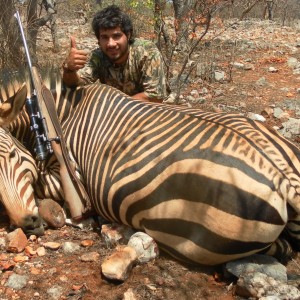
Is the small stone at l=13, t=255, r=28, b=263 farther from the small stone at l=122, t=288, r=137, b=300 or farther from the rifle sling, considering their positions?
the small stone at l=122, t=288, r=137, b=300

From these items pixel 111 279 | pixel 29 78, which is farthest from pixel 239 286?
pixel 29 78

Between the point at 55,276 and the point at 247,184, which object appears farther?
the point at 55,276

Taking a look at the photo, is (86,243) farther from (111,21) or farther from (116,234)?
(111,21)

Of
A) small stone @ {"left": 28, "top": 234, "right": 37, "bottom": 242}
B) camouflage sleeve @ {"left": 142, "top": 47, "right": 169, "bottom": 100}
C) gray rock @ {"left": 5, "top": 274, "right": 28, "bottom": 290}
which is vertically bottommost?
small stone @ {"left": 28, "top": 234, "right": 37, "bottom": 242}

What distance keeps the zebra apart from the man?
1351mm

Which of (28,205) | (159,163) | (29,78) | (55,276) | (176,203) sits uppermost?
(29,78)

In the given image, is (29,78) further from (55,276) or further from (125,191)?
(55,276)

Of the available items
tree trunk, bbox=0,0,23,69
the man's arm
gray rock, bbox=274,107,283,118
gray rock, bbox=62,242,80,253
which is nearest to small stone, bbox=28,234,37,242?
gray rock, bbox=62,242,80,253

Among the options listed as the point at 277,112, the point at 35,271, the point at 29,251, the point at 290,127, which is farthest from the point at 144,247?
the point at 277,112

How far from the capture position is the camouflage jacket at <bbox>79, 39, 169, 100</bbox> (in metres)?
4.52

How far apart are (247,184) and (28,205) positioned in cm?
154

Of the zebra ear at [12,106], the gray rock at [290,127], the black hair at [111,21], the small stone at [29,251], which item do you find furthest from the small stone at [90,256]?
the gray rock at [290,127]

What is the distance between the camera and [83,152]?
3322 mm

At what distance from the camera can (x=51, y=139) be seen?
331 centimetres
